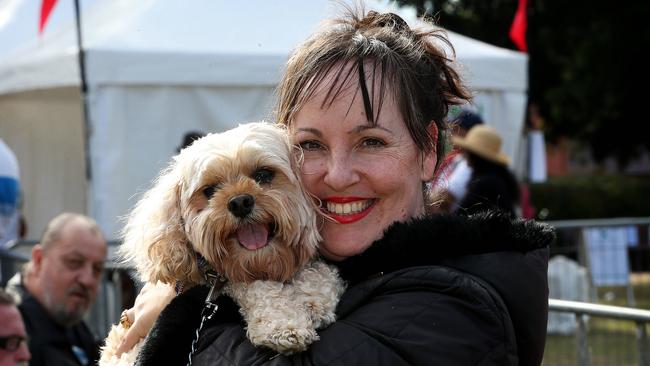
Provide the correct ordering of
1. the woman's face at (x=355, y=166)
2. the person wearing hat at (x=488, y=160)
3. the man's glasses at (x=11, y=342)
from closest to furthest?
the woman's face at (x=355, y=166) → the man's glasses at (x=11, y=342) → the person wearing hat at (x=488, y=160)

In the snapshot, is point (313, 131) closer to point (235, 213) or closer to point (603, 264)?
point (235, 213)

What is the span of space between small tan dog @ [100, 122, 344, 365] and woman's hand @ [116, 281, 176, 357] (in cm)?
4

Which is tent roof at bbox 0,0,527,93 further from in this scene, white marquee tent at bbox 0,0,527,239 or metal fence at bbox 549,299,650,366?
metal fence at bbox 549,299,650,366

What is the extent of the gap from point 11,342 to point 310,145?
2329mm

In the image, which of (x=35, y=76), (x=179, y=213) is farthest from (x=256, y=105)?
(x=179, y=213)

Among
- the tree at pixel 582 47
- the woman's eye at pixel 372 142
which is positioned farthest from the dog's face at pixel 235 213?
the tree at pixel 582 47

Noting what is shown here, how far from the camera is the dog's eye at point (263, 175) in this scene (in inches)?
103

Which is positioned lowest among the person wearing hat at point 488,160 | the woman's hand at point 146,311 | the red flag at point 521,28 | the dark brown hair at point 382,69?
the person wearing hat at point 488,160

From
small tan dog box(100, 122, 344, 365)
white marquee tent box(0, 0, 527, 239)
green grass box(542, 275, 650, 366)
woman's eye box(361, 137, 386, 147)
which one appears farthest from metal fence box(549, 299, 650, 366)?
white marquee tent box(0, 0, 527, 239)

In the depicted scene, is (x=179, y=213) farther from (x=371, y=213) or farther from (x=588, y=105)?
(x=588, y=105)

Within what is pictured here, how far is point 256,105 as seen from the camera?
8312 mm

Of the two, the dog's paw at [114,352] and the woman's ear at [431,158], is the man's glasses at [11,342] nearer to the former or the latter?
the dog's paw at [114,352]

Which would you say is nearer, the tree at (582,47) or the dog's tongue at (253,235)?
the dog's tongue at (253,235)

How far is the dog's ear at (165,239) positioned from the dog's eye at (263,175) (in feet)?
0.65
